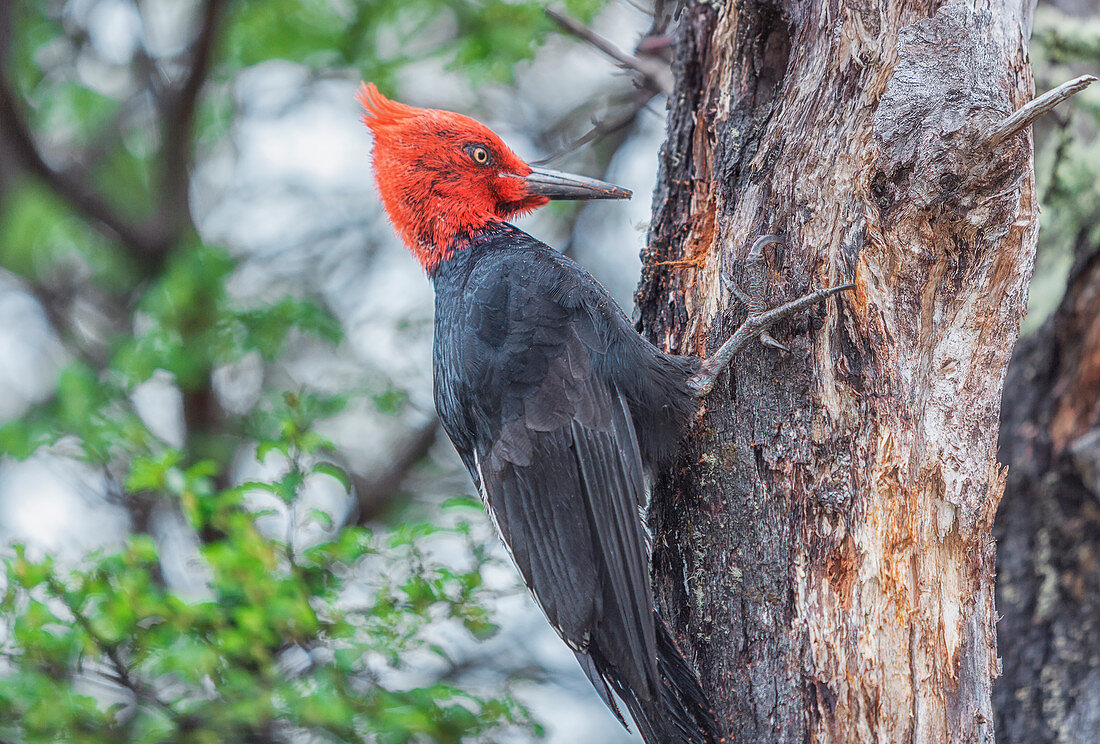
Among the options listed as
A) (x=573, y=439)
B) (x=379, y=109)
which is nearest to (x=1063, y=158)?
(x=573, y=439)

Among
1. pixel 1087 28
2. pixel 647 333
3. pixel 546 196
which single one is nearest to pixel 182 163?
pixel 546 196

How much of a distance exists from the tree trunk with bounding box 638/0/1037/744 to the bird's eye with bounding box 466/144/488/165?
1.04 m

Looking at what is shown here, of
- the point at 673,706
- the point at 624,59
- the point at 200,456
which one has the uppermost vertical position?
the point at 624,59

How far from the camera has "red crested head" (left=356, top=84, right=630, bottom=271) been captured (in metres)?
2.93

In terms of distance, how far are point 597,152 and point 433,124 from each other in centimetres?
254

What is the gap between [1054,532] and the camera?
2805mm

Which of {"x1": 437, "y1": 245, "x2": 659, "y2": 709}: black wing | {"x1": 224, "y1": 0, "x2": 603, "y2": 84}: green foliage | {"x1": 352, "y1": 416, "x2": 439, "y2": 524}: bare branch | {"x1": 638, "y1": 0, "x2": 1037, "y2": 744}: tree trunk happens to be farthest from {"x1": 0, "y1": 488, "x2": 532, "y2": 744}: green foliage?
{"x1": 224, "y1": 0, "x2": 603, "y2": 84}: green foliage

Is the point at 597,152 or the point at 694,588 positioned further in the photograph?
the point at 597,152

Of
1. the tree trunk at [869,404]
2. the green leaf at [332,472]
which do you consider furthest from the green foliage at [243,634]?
the tree trunk at [869,404]

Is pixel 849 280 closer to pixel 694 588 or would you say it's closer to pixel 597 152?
pixel 694 588

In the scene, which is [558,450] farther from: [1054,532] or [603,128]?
[603,128]

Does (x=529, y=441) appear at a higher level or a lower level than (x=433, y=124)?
lower

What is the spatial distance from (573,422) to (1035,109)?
1.23 metres

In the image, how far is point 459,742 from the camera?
2607 millimetres
